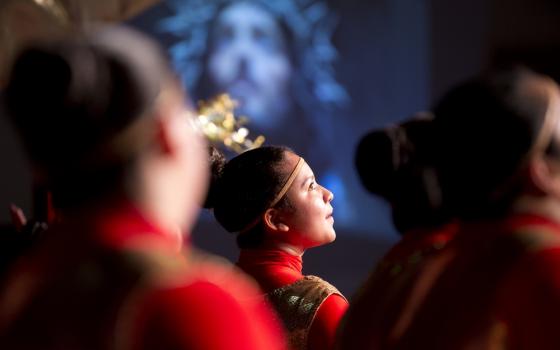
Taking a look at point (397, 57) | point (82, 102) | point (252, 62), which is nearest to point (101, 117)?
point (82, 102)

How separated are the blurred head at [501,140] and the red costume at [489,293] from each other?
4 centimetres

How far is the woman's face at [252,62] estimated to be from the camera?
5.73 metres

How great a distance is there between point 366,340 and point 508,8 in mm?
4820

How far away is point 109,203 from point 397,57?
5.03 metres

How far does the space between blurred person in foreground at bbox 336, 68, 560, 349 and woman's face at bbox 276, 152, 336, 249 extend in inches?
41.9

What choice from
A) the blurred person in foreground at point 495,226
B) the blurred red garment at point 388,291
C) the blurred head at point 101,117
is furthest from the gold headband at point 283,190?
the blurred head at point 101,117

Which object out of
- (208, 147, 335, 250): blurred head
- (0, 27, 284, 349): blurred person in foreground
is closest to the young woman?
(208, 147, 335, 250): blurred head

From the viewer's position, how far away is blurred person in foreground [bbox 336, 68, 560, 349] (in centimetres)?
Result: 125

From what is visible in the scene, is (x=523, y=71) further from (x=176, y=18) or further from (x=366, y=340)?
(x=176, y=18)

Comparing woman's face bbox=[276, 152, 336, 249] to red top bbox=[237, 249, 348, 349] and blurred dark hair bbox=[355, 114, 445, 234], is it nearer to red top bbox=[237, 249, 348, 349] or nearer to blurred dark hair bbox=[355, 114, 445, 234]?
red top bbox=[237, 249, 348, 349]

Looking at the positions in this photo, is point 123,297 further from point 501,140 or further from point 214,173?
point 214,173

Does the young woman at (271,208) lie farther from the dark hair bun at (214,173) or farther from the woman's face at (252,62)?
the woman's face at (252,62)

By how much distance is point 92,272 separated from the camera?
1077 mm

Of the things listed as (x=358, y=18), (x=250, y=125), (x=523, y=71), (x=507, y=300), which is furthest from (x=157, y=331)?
(x=358, y=18)
